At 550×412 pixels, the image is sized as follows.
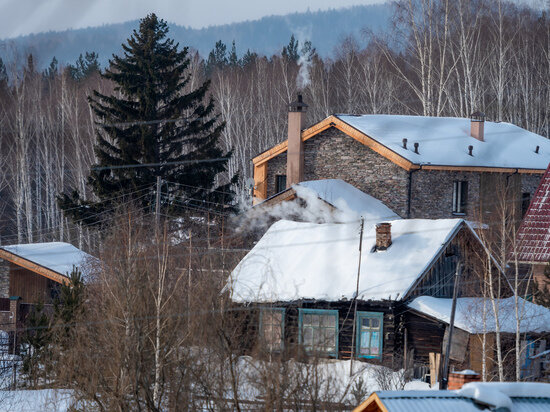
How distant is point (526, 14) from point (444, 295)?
40386 millimetres

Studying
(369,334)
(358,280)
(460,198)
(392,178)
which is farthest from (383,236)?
(460,198)

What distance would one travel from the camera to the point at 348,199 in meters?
35.8

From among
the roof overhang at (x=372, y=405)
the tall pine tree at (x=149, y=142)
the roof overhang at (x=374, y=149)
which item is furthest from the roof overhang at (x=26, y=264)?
the roof overhang at (x=372, y=405)

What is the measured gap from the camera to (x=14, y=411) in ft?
72.4

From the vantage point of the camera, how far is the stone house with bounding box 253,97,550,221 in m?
37.6

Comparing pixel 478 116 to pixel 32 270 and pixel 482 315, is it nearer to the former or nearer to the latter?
pixel 482 315

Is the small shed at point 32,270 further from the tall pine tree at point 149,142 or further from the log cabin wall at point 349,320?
the log cabin wall at point 349,320

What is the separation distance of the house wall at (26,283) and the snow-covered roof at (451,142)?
45.7 ft

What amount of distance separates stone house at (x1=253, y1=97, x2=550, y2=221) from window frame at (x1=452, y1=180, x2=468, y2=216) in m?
0.04

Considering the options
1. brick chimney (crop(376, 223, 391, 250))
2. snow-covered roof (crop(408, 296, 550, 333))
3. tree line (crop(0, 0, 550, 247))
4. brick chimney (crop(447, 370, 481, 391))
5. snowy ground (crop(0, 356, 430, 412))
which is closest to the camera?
brick chimney (crop(447, 370, 481, 391))

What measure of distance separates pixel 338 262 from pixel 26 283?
43.4ft

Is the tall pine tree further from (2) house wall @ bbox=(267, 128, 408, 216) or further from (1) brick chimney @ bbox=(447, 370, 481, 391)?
(1) brick chimney @ bbox=(447, 370, 481, 391)

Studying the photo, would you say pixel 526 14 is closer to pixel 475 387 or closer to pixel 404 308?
pixel 404 308

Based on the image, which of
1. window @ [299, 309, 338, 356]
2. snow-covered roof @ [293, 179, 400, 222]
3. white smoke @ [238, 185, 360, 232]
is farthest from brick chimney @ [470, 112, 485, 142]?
window @ [299, 309, 338, 356]
